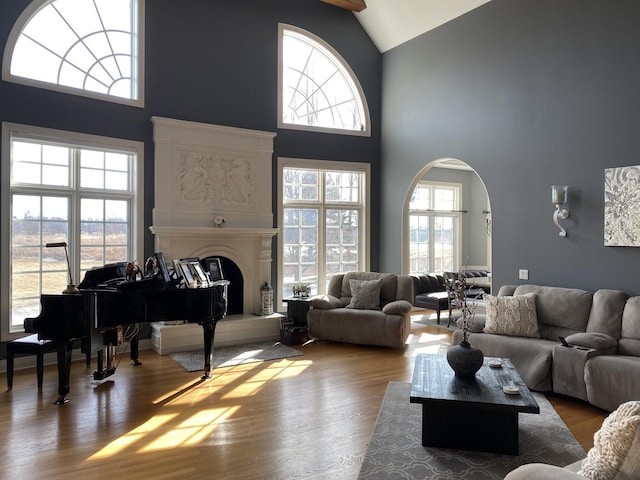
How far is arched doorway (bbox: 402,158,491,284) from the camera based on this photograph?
10375 mm

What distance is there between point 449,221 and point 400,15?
495 centimetres

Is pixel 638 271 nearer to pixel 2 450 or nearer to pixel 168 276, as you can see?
pixel 168 276

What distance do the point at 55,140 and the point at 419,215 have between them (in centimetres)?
723

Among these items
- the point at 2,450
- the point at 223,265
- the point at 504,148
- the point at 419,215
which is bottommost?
the point at 2,450

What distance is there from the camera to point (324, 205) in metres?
7.99

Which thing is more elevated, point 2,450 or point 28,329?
point 28,329

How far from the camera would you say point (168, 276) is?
471cm

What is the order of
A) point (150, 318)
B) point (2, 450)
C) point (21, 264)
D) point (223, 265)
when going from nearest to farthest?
point (2, 450), point (150, 318), point (21, 264), point (223, 265)

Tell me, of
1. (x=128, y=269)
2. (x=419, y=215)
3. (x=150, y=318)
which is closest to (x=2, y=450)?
(x=150, y=318)

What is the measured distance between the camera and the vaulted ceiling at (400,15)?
690cm

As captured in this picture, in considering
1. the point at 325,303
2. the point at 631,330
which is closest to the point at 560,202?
the point at 631,330

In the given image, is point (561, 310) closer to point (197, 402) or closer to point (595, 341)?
point (595, 341)

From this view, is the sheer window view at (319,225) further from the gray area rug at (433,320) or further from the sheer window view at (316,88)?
the gray area rug at (433,320)

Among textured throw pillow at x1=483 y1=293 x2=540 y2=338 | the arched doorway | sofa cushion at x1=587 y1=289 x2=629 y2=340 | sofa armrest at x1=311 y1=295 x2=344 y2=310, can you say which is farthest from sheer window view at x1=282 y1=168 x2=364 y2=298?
sofa cushion at x1=587 y1=289 x2=629 y2=340
